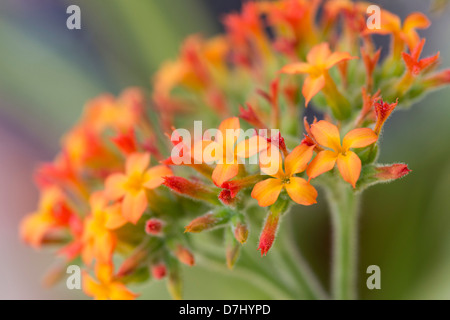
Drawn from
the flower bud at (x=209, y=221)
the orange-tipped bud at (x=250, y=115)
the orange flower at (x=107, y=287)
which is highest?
the orange-tipped bud at (x=250, y=115)

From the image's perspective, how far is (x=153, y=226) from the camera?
0.58 m

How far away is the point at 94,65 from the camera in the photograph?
4.07 feet

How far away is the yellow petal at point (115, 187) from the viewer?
57cm

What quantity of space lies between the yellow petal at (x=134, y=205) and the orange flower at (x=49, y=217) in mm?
149

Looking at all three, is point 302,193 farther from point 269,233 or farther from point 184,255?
point 184,255

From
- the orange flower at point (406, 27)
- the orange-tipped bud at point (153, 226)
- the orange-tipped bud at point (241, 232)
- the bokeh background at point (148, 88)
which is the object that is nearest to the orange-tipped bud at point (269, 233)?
the orange-tipped bud at point (241, 232)

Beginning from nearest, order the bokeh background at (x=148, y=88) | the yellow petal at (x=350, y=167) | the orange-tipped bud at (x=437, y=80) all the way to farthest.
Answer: the yellow petal at (x=350, y=167), the orange-tipped bud at (x=437, y=80), the bokeh background at (x=148, y=88)

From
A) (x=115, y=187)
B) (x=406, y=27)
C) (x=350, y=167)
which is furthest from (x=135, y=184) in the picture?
(x=406, y=27)

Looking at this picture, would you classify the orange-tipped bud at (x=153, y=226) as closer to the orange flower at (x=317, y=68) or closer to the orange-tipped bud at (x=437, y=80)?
the orange flower at (x=317, y=68)

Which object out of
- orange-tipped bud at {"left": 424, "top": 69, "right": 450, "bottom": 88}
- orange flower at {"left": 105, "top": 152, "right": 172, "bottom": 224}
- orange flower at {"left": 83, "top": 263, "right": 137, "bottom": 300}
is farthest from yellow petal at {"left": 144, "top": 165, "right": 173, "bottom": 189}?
Answer: orange-tipped bud at {"left": 424, "top": 69, "right": 450, "bottom": 88}
